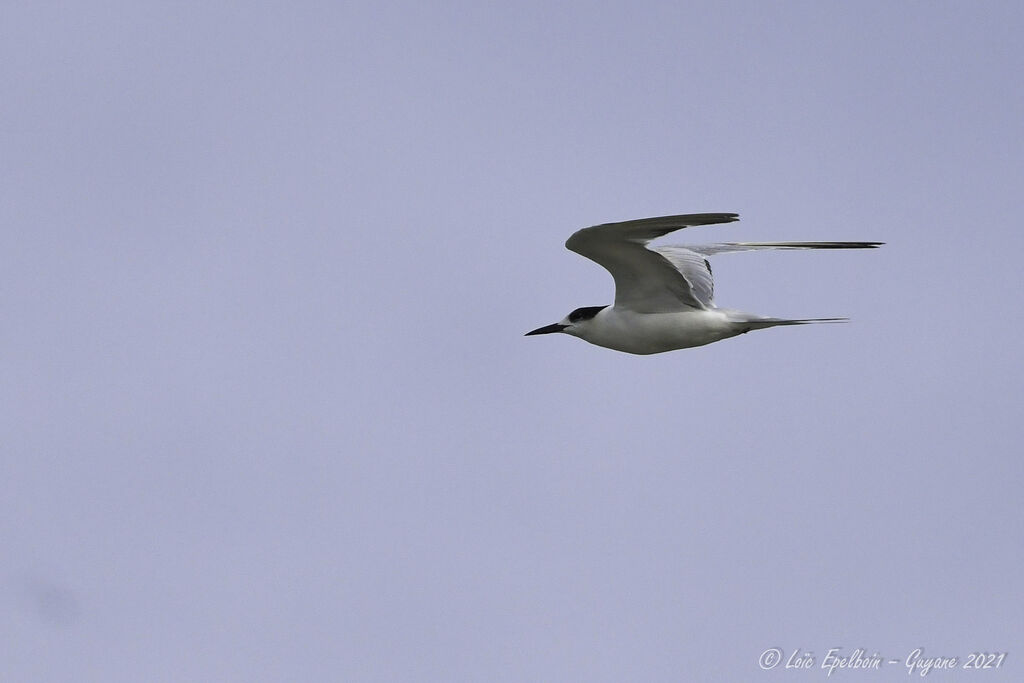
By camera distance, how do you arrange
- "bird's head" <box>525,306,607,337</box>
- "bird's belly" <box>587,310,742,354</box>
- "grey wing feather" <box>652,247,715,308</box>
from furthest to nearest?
1. "bird's head" <box>525,306,607,337</box>
2. "grey wing feather" <box>652,247,715,308</box>
3. "bird's belly" <box>587,310,742,354</box>

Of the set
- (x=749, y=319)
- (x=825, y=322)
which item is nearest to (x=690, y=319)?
(x=749, y=319)

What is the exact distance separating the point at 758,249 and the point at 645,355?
2341 millimetres

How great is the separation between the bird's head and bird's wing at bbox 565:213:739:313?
1.86ft

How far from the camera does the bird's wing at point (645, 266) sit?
51.6 ft

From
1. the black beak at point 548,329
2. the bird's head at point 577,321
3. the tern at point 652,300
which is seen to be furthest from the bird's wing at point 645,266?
the black beak at point 548,329

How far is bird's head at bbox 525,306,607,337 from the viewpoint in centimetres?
1803

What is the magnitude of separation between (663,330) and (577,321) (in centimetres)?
148

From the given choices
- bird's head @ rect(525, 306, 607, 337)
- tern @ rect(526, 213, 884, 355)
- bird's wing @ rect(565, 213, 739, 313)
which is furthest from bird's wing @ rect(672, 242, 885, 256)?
bird's head @ rect(525, 306, 607, 337)

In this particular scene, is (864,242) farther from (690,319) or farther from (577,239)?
(577,239)

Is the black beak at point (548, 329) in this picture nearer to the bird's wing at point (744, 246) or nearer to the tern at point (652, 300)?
the tern at point (652, 300)

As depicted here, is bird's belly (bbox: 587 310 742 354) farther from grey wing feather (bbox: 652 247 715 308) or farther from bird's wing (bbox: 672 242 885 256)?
bird's wing (bbox: 672 242 885 256)

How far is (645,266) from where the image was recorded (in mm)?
16719

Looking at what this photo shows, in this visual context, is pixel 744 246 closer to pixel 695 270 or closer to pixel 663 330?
pixel 695 270

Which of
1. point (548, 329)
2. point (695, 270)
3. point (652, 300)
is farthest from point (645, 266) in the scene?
point (548, 329)
